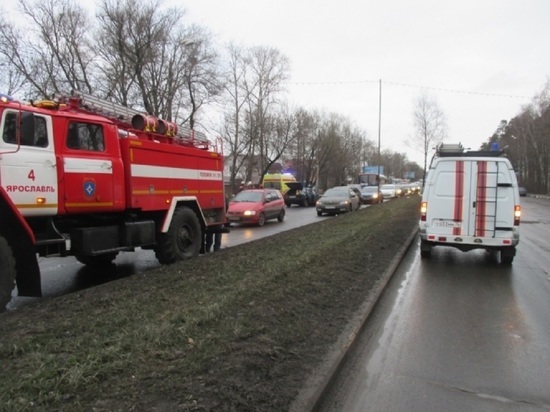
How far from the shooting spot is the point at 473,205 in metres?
9.26

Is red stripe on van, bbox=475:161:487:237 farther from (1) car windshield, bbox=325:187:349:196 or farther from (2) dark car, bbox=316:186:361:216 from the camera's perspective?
(1) car windshield, bbox=325:187:349:196

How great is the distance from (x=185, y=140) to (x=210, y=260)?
275 cm

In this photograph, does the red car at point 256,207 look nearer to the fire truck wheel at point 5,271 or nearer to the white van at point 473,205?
the white van at point 473,205

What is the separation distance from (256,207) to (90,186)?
41.4 ft

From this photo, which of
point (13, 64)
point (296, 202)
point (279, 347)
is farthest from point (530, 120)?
point (279, 347)

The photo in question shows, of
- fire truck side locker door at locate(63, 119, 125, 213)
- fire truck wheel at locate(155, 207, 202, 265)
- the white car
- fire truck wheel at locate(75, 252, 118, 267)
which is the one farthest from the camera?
the white car

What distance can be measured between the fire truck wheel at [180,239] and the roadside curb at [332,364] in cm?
409

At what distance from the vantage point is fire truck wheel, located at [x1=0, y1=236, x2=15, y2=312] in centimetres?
550

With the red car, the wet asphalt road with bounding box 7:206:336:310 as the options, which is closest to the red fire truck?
the wet asphalt road with bounding box 7:206:336:310

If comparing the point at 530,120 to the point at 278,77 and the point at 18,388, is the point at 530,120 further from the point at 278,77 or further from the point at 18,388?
the point at 18,388

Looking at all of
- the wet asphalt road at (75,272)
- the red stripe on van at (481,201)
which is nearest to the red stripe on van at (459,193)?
the red stripe on van at (481,201)

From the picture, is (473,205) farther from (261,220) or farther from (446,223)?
(261,220)

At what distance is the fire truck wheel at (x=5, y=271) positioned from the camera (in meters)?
5.50

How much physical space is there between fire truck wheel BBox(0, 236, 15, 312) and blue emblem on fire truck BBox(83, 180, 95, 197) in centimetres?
164
